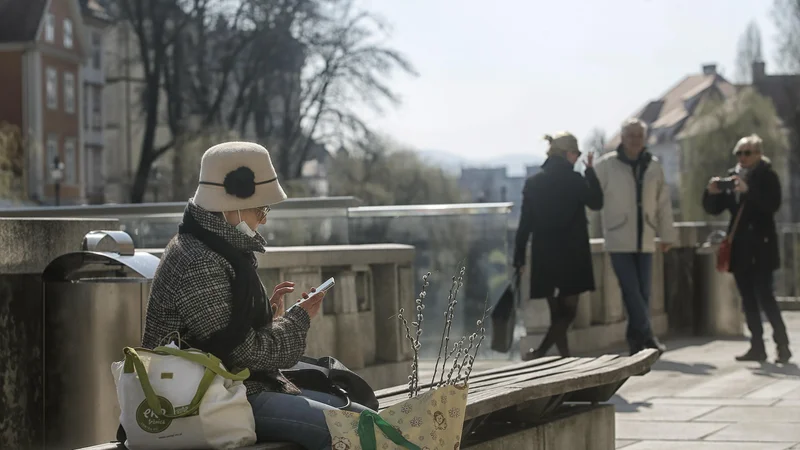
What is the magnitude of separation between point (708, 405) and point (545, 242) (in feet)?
6.53

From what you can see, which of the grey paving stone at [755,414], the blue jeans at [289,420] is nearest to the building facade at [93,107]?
the grey paving stone at [755,414]

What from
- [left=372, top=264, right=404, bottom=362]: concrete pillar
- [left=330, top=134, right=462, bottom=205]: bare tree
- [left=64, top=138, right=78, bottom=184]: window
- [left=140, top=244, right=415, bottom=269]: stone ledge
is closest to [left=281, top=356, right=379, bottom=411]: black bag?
[left=140, top=244, right=415, bottom=269]: stone ledge

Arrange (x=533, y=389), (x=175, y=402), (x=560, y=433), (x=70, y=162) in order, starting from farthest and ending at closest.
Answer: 1. (x=70, y=162)
2. (x=560, y=433)
3. (x=533, y=389)
4. (x=175, y=402)

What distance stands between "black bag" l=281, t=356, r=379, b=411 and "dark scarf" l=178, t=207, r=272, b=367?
297mm

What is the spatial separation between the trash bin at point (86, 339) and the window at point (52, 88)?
64.6 metres

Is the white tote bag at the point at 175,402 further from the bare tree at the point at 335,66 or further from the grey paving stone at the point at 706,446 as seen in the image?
the bare tree at the point at 335,66

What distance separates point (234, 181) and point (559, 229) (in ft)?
22.2

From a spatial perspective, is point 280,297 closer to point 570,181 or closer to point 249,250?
point 249,250

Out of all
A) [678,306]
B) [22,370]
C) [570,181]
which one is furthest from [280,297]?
[678,306]

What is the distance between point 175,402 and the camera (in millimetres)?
4566

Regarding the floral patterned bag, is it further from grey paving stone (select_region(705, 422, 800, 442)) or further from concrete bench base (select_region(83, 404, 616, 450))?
grey paving stone (select_region(705, 422, 800, 442))

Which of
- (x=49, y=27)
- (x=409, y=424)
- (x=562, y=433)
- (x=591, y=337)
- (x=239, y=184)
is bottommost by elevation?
(x=591, y=337)

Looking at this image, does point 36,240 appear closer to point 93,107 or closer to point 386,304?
point 386,304

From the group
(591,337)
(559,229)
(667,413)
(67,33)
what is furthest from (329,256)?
(67,33)
